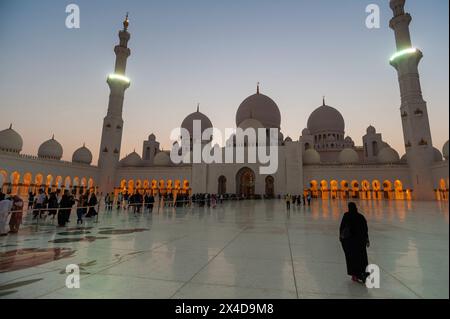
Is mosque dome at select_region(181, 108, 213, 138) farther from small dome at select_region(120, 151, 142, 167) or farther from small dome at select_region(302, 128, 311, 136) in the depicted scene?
small dome at select_region(302, 128, 311, 136)

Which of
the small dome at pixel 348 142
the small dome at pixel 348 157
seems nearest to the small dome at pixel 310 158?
the small dome at pixel 348 157

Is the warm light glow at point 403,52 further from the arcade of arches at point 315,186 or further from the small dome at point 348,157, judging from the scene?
the arcade of arches at point 315,186

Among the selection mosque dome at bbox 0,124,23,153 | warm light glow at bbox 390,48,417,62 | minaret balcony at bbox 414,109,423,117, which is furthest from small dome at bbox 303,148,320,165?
mosque dome at bbox 0,124,23,153

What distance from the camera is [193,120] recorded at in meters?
41.3

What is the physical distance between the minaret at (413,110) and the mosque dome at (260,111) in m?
15.0

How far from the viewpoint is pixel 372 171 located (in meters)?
29.1

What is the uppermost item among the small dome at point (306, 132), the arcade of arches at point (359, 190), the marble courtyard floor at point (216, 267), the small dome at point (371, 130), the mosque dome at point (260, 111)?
the mosque dome at point (260, 111)

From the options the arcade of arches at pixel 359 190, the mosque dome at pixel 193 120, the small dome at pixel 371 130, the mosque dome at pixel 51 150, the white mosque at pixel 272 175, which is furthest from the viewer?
the mosque dome at pixel 193 120

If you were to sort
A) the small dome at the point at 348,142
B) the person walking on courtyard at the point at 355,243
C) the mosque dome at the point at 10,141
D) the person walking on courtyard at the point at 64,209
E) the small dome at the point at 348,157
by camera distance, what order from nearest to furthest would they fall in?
the person walking on courtyard at the point at 355,243 < the person walking on courtyard at the point at 64,209 < the mosque dome at the point at 10,141 < the small dome at the point at 348,157 < the small dome at the point at 348,142

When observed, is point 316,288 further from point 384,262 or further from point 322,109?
point 322,109

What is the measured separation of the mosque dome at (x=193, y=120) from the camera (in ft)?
136

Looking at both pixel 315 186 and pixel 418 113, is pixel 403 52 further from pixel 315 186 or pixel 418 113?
pixel 315 186

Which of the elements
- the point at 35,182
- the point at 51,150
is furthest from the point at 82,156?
the point at 35,182
